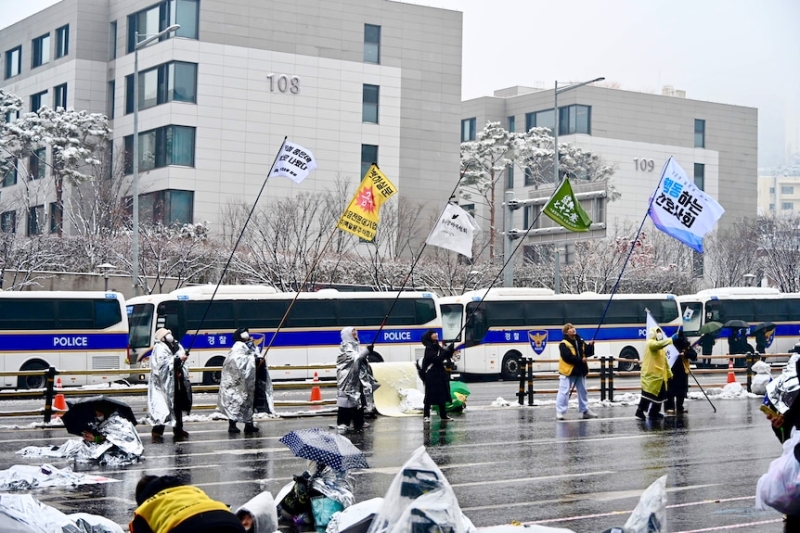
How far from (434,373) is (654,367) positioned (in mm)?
3978

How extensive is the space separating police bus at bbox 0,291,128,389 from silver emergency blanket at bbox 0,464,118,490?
64.5 ft

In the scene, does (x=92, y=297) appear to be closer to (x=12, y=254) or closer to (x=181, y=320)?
(x=181, y=320)

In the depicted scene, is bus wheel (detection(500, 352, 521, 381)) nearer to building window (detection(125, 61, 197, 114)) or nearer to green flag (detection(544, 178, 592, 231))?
green flag (detection(544, 178, 592, 231))

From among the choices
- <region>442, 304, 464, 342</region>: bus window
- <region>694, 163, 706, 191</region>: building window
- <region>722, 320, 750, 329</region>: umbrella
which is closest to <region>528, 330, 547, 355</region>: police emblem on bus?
<region>442, 304, 464, 342</region>: bus window

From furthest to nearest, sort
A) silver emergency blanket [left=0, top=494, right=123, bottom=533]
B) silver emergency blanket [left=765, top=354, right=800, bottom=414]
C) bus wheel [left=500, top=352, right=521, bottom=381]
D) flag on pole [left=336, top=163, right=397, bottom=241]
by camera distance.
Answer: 1. bus wheel [left=500, top=352, right=521, bottom=381]
2. flag on pole [left=336, top=163, right=397, bottom=241]
3. silver emergency blanket [left=765, top=354, right=800, bottom=414]
4. silver emergency blanket [left=0, top=494, right=123, bottom=533]

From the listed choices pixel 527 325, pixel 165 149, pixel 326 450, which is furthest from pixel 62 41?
pixel 326 450

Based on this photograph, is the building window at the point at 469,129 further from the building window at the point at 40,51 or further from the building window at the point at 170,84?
the building window at the point at 40,51

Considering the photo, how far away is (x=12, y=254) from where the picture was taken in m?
46.8

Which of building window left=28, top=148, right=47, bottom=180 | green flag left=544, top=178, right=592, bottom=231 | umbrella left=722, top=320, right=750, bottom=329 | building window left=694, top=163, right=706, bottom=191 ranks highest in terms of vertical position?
building window left=694, top=163, right=706, bottom=191

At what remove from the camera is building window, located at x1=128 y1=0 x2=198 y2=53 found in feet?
197

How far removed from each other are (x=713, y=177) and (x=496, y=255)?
2950cm

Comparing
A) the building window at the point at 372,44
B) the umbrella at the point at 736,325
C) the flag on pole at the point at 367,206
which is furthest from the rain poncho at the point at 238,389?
Answer: the building window at the point at 372,44

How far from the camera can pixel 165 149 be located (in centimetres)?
6022

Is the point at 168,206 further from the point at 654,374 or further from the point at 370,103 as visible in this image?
the point at 654,374
